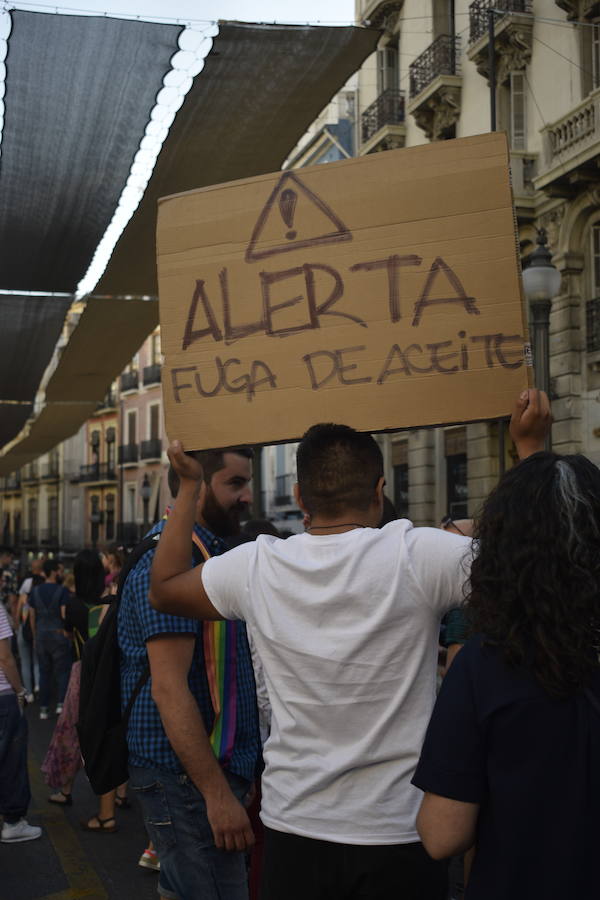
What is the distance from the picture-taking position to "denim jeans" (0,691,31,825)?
6734 mm

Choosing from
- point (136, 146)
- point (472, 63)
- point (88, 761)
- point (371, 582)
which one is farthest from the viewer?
point (472, 63)

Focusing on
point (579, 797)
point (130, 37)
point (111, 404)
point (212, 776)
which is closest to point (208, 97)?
point (130, 37)

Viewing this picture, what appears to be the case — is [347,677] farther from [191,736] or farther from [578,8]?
[578,8]

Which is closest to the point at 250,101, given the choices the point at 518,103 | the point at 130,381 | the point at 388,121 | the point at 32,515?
the point at 518,103

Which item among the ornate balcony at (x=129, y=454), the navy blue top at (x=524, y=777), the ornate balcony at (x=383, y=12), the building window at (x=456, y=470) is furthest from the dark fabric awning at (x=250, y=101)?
the ornate balcony at (x=129, y=454)

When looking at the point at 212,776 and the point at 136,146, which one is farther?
the point at 136,146

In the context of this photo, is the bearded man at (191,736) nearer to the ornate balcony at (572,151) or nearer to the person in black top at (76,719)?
the person in black top at (76,719)

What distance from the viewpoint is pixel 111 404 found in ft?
213

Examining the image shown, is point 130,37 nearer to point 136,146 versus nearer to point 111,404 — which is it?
point 136,146

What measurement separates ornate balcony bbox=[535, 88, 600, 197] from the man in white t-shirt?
16871mm

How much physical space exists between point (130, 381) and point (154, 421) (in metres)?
3.21

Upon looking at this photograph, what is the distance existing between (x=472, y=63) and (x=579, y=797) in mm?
23213

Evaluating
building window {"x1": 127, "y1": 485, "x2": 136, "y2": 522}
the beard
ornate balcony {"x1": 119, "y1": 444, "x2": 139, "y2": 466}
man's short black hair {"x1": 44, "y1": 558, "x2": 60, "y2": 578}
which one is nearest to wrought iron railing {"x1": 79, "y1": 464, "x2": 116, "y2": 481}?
building window {"x1": 127, "y1": 485, "x2": 136, "y2": 522}

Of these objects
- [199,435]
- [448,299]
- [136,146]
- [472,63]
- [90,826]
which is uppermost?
[472,63]
